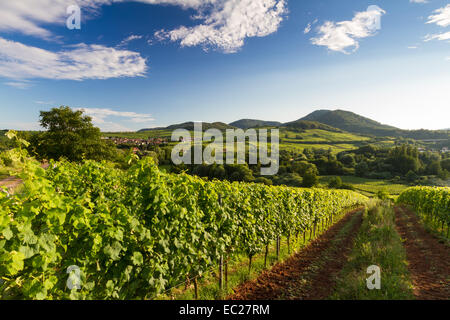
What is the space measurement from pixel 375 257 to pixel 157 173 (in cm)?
815

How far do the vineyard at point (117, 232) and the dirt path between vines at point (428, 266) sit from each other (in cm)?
467

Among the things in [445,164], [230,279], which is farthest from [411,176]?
[230,279]

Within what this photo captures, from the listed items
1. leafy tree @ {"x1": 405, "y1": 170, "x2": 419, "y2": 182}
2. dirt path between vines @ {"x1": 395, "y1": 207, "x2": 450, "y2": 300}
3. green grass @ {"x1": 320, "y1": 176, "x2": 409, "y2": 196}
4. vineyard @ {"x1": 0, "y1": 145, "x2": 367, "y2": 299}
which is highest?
vineyard @ {"x1": 0, "y1": 145, "x2": 367, "y2": 299}

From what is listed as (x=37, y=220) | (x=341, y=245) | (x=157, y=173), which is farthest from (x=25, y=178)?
(x=341, y=245)

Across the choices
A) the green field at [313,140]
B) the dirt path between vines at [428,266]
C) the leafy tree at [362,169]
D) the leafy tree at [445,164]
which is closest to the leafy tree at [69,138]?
the dirt path between vines at [428,266]

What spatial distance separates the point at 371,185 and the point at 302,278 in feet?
245

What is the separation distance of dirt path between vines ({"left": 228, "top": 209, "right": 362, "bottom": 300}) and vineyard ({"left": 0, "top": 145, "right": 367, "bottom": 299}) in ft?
3.31

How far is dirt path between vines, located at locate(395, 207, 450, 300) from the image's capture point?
629 centimetres

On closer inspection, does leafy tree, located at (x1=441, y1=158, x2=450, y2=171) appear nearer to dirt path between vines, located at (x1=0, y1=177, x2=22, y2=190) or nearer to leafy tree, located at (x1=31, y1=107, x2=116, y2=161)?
leafy tree, located at (x1=31, y1=107, x2=116, y2=161)

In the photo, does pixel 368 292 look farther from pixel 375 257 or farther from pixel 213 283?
pixel 213 283

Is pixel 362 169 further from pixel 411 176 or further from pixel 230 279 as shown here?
pixel 230 279

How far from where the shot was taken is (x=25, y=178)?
2.59m

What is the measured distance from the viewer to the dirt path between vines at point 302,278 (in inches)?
237

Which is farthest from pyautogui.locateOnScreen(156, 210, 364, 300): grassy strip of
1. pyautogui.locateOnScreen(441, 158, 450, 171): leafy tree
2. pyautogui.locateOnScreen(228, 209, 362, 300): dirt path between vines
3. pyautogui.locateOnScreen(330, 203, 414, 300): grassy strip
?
pyautogui.locateOnScreen(441, 158, 450, 171): leafy tree
